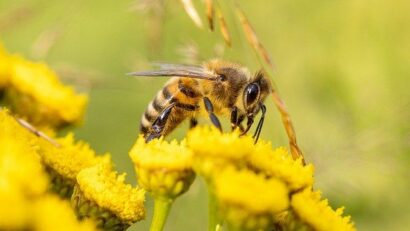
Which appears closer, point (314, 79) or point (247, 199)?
point (247, 199)

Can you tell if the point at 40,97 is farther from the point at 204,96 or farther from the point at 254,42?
the point at 254,42

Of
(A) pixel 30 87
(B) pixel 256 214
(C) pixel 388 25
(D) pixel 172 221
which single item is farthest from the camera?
(C) pixel 388 25

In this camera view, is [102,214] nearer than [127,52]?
Yes

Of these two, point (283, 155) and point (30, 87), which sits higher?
point (283, 155)

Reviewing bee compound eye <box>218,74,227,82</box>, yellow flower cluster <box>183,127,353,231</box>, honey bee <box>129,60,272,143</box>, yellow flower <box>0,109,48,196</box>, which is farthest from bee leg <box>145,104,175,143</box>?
yellow flower <box>0,109,48,196</box>

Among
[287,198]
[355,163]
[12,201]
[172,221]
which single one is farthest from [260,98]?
[172,221]

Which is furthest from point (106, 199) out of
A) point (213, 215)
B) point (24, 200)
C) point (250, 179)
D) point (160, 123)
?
point (24, 200)

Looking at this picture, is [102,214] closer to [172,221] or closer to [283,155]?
[283,155]
